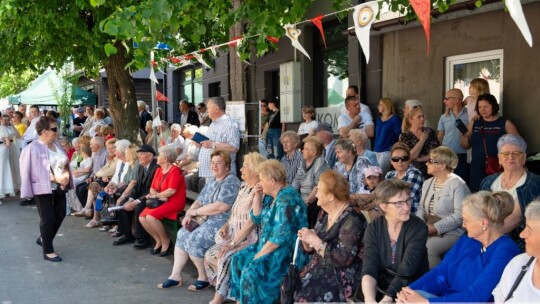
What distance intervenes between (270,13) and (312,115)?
10.5 feet

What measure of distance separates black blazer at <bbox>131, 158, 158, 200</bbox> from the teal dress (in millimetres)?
3551

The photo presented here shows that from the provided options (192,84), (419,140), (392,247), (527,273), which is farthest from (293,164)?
(192,84)

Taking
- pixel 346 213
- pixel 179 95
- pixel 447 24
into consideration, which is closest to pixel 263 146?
pixel 447 24

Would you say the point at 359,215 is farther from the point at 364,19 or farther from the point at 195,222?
the point at 195,222

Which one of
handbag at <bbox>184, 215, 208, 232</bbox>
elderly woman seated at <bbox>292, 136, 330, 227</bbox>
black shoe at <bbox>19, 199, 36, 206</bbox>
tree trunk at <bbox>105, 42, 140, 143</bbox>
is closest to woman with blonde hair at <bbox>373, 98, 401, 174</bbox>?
elderly woman seated at <bbox>292, 136, 330, 227</bbox>

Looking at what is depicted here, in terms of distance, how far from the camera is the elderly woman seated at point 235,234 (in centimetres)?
541

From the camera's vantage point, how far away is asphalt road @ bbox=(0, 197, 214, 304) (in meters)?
5.91

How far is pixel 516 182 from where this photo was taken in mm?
4730

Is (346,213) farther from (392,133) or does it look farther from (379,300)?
(392,133)

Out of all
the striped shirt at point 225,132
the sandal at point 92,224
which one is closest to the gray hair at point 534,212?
the striped shirt at point 225,132

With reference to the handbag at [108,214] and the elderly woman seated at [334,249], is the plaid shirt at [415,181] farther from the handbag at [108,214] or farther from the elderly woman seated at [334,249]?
the handbag at [108,214]

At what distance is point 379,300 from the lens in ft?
13.0

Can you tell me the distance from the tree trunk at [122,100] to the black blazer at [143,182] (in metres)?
4.02

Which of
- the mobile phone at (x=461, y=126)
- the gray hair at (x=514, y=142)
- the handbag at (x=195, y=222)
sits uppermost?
the mobile phone at (x=461, y=126)
